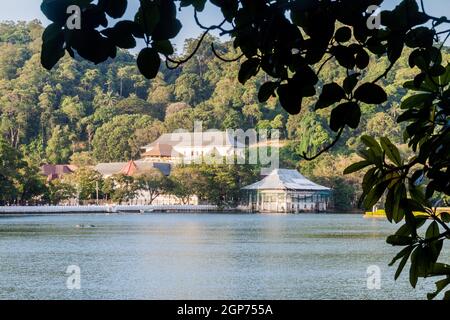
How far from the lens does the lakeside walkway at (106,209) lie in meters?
41.3

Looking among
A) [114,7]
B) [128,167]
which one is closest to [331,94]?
[114,7]

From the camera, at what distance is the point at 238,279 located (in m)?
13.0

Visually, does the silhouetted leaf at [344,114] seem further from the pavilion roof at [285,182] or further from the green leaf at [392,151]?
the pavilion roof at [285,182]

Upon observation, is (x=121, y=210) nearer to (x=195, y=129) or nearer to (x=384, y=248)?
(x=195, y=129)

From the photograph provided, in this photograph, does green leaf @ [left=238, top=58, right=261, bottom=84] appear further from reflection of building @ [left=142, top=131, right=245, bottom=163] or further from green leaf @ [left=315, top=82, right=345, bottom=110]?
reflection of building @ [left=142, top=131, right=245, bottom=163]

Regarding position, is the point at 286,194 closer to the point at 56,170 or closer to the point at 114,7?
the point at 56,170

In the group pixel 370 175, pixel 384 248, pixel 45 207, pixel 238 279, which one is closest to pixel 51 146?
pixel 45 207

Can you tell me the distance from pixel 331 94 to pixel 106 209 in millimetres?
44469

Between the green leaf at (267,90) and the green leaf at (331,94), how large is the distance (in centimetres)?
6

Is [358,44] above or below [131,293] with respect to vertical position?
above

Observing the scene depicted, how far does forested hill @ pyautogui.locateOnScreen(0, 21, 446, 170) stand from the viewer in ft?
177

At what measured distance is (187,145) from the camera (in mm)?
55531

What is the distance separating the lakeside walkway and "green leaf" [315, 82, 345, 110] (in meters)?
40.6

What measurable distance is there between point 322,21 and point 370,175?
34 centimetres
